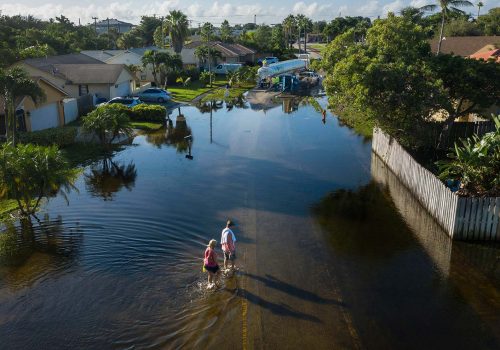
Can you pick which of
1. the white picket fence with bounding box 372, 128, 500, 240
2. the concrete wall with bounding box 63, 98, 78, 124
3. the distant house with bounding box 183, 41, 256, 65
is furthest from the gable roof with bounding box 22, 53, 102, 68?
the white picket fence with bounding box 372, 128, 500, 240

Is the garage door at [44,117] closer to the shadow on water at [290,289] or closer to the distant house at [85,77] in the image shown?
the distant house at [85,77]

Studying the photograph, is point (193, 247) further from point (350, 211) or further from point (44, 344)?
point (350, 211)

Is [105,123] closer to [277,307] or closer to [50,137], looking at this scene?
[50,137]

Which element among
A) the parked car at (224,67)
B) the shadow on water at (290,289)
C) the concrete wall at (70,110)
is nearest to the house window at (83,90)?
the concrete wall at (70,110)

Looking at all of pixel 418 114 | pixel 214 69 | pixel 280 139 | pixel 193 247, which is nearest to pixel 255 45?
pixel 214 69

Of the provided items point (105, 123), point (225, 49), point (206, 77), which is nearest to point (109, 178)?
point (105, 123)

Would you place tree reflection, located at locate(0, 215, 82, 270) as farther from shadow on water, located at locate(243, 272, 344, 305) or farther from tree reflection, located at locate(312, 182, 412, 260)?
tree reflection, located at locate(312, 182, 412, 260)

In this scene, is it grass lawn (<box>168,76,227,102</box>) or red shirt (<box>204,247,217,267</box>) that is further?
grass lawn (<box>168,76,227,102</box>)
